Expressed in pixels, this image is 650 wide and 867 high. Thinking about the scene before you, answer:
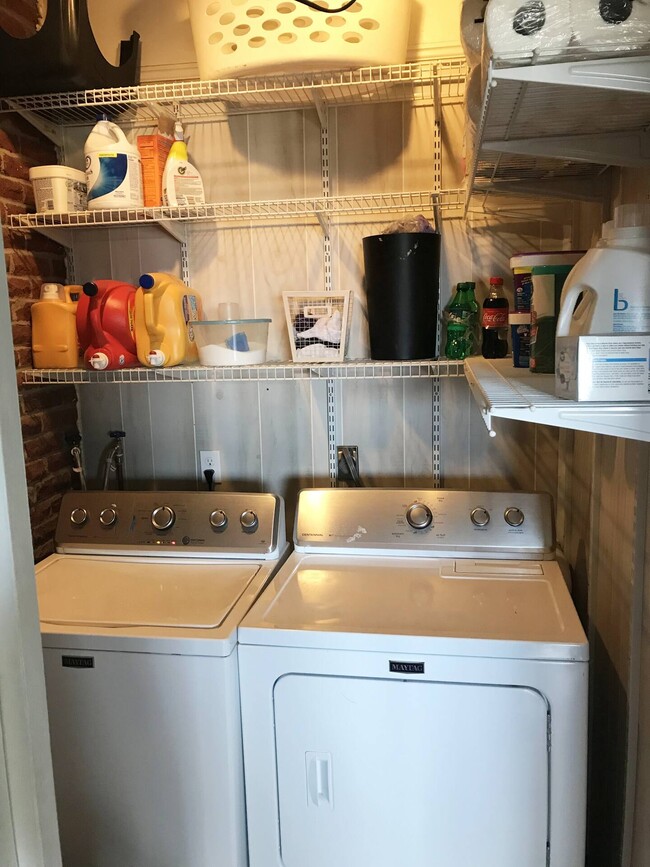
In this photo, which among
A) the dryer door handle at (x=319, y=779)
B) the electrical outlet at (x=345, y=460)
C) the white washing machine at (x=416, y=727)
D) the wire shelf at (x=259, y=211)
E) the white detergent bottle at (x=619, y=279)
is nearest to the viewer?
the white detergent bottle at (x=619, y=279)

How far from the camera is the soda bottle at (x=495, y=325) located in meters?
1.98

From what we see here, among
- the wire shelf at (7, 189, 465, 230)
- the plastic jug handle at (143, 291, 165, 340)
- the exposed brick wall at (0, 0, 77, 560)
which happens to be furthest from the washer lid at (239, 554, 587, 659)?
the wire shelf at (7, 189, 465, 230)

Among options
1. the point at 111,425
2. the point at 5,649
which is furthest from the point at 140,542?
the point at 5,649

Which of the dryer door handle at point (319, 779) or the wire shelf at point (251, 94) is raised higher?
the wire shelf at point (251, 94)

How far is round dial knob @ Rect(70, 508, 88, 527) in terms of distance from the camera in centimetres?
214

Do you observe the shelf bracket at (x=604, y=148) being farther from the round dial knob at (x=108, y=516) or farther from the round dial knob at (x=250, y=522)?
the round dial knob at (x=108, y=516)

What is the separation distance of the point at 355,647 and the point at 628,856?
69 centimetres

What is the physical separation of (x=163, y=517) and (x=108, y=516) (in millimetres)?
174

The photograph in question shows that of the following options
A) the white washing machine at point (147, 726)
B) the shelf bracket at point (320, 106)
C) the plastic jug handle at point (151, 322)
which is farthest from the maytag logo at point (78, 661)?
the shelf bracket at point (320, 106)

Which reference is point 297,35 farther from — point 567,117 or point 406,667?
point 406,667

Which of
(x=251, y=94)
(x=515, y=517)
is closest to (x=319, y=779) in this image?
(x=515, y=517)

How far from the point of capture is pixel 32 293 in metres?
2.21

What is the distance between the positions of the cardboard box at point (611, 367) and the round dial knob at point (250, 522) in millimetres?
1168

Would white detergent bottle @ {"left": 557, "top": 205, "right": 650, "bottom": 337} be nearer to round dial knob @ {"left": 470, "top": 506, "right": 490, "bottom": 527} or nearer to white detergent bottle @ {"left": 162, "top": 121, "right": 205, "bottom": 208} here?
round dial knob @ {"left": 470, "top": 506, "right": 490, "bottom": 527}
